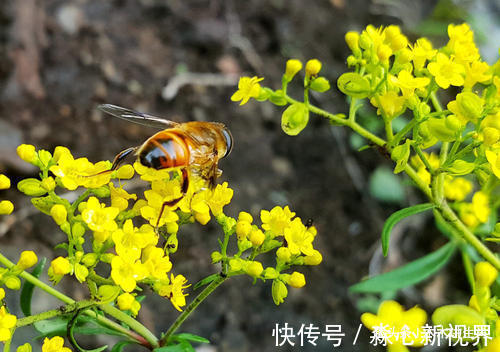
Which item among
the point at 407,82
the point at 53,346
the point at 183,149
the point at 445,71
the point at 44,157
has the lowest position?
the point at 53,346

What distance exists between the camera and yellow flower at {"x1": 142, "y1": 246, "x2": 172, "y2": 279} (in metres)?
1.70

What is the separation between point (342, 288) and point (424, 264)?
119 centimetres

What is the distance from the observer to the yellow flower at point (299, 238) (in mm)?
1805

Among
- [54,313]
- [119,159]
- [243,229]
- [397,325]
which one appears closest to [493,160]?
[397,325]

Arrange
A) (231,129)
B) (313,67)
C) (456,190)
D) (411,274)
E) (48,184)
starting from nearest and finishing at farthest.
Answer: (48,184), (313,67), (456,190), (411,274), (231,129)

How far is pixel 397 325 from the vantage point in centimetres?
170

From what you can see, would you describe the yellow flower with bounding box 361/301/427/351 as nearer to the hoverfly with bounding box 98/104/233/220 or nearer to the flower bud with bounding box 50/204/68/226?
the hoverfly with bounding box 98/104/233/220

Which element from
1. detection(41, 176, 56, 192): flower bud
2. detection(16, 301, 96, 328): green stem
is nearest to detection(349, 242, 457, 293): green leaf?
detection(16, 301, 96, 328): green stem

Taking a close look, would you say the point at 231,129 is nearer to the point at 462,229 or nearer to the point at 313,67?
the point at 313,67

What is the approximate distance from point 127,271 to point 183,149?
399mm

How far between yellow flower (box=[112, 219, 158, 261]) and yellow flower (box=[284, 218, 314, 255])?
0.44 meters

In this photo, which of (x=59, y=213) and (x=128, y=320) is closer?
(x=59, y=213)

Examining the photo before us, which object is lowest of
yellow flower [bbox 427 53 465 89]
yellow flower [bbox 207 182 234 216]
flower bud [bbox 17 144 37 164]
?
flower bud [bbox 17 144 37 164]

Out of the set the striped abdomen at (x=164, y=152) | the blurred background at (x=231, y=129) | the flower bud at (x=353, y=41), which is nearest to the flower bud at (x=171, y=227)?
the striped abdomen at (x=164, y=152)
